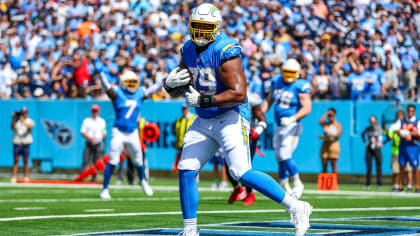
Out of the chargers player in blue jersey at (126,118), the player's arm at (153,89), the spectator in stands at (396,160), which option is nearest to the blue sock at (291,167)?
the player's arm at (153,89)

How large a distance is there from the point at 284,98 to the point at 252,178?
6.93 metres

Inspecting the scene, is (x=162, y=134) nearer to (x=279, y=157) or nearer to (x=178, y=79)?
(x=279, y=157)

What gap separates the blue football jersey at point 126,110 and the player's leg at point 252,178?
7.92 m

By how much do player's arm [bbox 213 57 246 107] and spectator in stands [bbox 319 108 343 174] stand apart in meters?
12.7

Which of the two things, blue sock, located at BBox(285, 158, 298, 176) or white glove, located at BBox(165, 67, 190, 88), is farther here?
blue sock, located at BBox(285, 158, 298, 176)

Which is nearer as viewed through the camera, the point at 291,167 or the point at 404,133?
the point at 291,167

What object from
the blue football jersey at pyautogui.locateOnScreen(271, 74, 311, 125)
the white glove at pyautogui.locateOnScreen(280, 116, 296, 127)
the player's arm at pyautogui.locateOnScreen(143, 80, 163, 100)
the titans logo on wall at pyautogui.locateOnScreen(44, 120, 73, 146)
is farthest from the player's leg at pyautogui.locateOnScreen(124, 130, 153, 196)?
the titans logo on wall at pyautogui.locateOnScreen(44, 120, 73, 146)

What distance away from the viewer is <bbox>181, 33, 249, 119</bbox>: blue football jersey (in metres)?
7.30

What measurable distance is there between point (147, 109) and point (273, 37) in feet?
13.2

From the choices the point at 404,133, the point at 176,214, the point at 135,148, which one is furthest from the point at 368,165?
the point at 176,214

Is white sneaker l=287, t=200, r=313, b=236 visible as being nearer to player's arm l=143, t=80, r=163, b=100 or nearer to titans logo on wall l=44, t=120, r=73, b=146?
player's arm l=143, t=80, r=163, b=100

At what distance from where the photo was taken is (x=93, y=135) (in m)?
21.3

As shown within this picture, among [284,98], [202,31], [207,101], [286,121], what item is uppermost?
[202,31]

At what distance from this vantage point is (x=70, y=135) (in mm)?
23125
